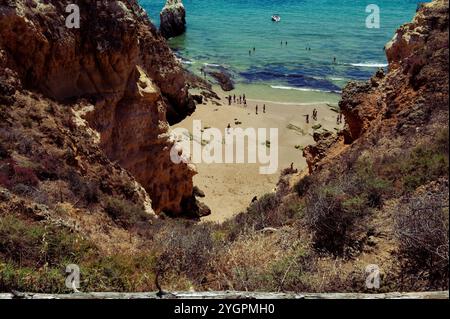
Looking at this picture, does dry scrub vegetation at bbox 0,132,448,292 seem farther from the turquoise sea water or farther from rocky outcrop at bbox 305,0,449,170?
the turquoise sea water

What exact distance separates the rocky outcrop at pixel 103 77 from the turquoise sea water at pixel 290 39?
2762 cm

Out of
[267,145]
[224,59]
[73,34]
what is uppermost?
[73,34]

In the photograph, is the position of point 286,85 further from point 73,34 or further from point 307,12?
point 307,12

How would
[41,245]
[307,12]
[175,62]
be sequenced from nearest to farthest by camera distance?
[41,245], [175,62], [307,12]

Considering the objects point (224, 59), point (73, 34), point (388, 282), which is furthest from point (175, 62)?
point (224, 59)

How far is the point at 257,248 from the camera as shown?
25.4 feet

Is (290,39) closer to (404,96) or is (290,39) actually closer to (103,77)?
(103,77)

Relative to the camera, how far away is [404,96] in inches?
457

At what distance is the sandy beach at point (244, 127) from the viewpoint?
22.2m

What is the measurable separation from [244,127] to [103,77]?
1832 centimetres

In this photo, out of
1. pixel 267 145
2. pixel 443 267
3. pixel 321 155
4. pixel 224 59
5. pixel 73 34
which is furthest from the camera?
pixel 224 59

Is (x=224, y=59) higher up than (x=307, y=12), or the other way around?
(x=307, y=12)

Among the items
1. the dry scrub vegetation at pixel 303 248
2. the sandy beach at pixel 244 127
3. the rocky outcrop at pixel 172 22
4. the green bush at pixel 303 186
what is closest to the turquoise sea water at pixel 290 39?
the rocky outcrop at pixel 172 22
